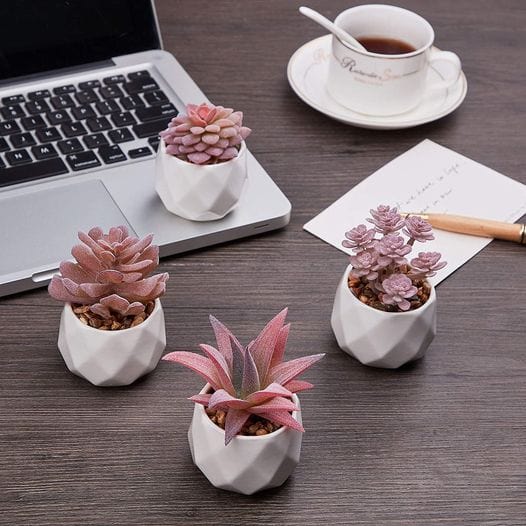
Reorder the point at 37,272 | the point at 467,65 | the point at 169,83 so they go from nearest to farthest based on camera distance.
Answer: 1. the point at 37,272
2. the point at 169,83
3. the point at 467,65

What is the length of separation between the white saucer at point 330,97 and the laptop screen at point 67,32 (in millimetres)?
174

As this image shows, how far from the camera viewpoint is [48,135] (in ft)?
3.03

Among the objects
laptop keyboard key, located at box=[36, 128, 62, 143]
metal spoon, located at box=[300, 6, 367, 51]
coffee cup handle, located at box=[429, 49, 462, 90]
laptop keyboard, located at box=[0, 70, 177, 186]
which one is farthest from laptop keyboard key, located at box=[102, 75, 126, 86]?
coffee cup handle, located at box=[429, 49, 462, 90]

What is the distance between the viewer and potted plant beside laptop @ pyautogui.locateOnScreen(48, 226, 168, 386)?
2.22 ft

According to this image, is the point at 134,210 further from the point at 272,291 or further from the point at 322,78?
the point at 322,78

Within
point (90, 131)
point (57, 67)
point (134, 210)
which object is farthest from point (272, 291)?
point (57, 67)

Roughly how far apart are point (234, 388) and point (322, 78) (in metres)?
0.55

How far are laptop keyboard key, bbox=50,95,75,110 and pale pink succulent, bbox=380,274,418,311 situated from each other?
43 cm

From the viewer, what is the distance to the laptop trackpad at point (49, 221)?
31.7 inches

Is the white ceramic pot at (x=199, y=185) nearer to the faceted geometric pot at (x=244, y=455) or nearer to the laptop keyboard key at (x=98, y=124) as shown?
the laptop keyboard key at (x=98, y=124)

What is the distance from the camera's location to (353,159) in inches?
38.6

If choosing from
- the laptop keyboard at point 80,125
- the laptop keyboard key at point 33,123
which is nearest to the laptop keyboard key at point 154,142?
the laptop keyboard at point 80,125

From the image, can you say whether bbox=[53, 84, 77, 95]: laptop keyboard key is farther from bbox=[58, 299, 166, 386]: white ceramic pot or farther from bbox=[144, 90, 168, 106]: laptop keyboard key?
bbox=[58, 299, 166, 386]: white ceramic pot

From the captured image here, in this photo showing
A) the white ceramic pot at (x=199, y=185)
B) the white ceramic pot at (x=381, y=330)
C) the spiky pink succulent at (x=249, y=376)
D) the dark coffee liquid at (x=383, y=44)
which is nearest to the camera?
the spiky pink succulent at (x=249, y=376)
